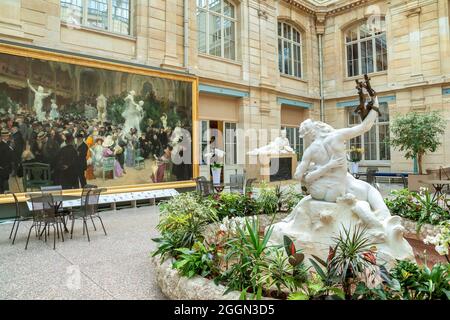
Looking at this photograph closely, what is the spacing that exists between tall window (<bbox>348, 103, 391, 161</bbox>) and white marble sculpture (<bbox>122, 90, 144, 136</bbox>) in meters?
11.8

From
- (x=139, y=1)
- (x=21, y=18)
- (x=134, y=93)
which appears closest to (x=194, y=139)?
(x=134, y=93)

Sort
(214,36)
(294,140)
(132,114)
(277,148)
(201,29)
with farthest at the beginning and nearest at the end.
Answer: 1. (294,140)
2. (277,148)
3. (214,36)
4. (201,29)
5. (132,114)

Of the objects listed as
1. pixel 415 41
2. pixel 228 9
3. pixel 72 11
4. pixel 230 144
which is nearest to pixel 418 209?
pixel 230 144

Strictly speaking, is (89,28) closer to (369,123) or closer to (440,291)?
(369,123)

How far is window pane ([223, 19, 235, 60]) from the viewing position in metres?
13.6

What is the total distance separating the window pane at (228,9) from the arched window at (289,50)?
123 inches

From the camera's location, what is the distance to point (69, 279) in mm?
3566

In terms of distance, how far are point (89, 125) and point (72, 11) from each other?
370 centimetres

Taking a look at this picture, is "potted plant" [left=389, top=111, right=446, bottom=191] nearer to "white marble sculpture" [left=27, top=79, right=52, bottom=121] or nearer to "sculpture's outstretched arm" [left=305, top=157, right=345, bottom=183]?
"sculpture's outstretched arm" [left=305, top=157, right=345, bottom=183]

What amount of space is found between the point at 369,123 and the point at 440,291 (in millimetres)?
2213

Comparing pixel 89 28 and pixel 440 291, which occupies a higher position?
pixel 89 28

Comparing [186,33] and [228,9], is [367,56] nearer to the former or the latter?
[228,9]

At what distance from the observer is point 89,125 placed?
27.6 ft

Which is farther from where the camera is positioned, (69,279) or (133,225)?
(133,225)
